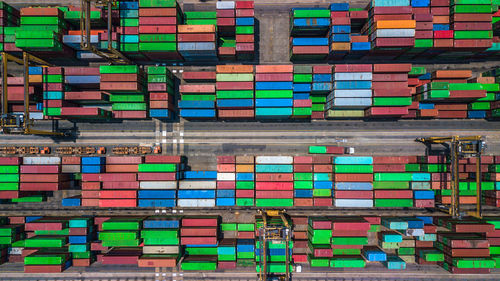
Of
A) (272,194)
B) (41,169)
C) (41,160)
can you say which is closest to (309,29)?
(272,194)

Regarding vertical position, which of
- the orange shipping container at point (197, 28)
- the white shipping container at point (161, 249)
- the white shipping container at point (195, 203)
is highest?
the orange shipping container at point (197, 28)

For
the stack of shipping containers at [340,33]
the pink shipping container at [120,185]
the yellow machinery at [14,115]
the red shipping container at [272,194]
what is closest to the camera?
the yellow machinery at [14,115]

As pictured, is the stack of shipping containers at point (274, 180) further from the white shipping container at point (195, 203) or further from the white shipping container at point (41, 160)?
the white shipping container at point (41, 160)

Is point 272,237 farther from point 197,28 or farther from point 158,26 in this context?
point 158,26

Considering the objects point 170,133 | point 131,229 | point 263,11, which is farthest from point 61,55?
point 263,11

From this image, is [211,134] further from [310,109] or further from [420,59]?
[420,59]

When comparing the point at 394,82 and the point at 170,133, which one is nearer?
the point at 394,82

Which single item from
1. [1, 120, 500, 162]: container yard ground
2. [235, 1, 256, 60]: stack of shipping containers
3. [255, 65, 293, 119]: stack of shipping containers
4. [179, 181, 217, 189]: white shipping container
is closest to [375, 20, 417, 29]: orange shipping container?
[255, 65, 293, 119]: stack of shipping containers

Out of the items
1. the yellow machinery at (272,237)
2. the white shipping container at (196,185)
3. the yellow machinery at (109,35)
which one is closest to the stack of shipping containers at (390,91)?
the yellow machinery at (272,237)
